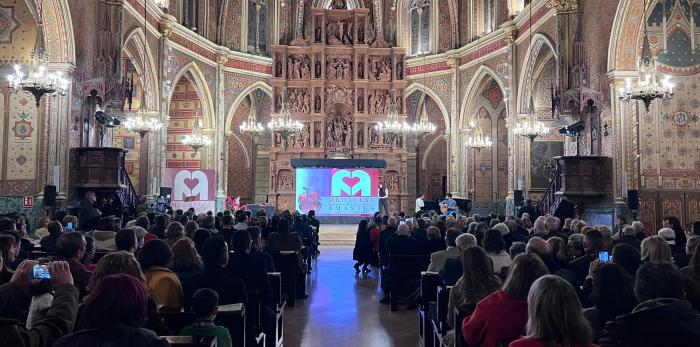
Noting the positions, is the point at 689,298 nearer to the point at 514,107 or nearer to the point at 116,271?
the point at 116,271

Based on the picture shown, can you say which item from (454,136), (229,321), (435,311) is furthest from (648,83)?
(454,136)

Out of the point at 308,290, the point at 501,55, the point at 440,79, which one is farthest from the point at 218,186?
the point at 308,290

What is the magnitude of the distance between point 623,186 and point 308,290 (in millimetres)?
8207

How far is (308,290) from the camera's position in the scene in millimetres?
10328

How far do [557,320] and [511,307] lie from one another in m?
0.99

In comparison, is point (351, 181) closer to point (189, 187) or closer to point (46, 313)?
point (189, 187)

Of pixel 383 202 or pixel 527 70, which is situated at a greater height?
pixel 527 70

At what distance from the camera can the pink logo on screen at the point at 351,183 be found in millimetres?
22250

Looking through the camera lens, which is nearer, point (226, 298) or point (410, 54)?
point (226, 298)

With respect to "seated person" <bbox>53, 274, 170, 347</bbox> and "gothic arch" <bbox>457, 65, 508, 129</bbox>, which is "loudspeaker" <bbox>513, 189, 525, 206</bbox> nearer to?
"gothic arch" <bbox>457, 65, 508, 129</bbox>

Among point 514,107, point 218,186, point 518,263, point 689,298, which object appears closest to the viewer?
point 518,263

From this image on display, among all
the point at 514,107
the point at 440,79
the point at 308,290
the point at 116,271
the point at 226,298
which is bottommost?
the point at 308,290

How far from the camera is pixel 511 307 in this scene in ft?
11.4

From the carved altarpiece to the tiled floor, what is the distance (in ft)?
44.9
